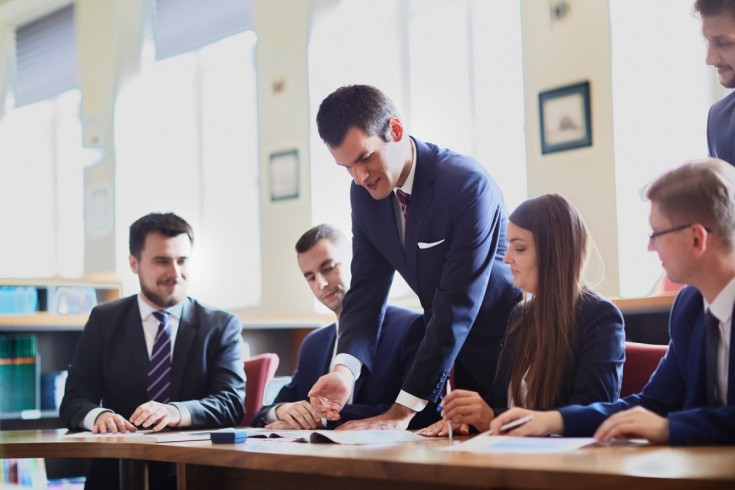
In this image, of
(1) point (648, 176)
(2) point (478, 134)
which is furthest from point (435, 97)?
(1) point (648, 176)

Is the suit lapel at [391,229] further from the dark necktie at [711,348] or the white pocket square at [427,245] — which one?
the dark necktie at [711,348]

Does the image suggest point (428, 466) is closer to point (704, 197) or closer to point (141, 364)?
point (704, 197)

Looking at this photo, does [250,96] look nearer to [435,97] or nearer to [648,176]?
[435,97]

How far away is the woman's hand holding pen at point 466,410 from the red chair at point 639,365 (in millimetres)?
450

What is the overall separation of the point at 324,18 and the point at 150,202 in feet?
9.16

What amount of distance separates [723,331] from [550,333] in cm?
50

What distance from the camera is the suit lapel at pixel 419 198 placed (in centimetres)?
234

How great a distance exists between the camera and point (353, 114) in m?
2.23

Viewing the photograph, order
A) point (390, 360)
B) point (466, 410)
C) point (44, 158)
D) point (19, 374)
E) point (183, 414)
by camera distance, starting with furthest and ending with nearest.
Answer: point (44, 158), point (19, 374), point (390, 360), point (183, 414), point (466, 410)

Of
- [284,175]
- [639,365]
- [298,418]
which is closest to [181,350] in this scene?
[298,418]

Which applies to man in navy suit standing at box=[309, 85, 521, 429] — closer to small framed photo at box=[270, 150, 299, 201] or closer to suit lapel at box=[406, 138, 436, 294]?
suit lapel at box=[406, 138, 436, 294]

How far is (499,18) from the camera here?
5480 mm

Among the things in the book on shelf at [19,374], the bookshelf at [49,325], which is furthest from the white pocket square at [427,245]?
the book on shelf at [19,374]

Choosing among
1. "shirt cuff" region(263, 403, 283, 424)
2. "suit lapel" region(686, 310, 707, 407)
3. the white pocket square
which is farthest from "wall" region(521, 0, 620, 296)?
"suit lapel" region(686, 310, 707, 407)
